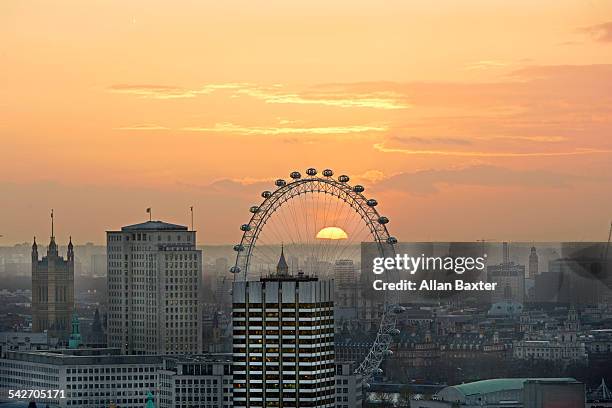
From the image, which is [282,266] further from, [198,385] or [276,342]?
[276,342]

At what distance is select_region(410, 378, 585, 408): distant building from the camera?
587 feet

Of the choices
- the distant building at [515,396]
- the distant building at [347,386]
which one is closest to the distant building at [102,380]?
the distant building at [515,396]

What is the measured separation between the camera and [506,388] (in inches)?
7795

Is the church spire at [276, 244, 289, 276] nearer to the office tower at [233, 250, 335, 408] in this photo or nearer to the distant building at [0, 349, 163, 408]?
the office tower at [233, 250, 335, 408]

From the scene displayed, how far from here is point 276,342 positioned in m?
143

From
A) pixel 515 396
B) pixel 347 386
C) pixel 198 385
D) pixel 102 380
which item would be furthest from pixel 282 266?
pixel 515 396

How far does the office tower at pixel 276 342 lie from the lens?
143m

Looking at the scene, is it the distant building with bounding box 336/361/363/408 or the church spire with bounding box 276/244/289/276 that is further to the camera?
the distant building with bounding box 336/361/363/408

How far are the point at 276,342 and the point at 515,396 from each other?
5507cm

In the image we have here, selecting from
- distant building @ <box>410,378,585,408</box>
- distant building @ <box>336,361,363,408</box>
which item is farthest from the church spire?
distant building @ <box>410,378,585,408</box>

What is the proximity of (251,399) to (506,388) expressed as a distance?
192 ft

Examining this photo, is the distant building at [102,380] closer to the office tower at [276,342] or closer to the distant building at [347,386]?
the distant building at [347,386]

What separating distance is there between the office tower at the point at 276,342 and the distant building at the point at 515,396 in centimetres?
3888

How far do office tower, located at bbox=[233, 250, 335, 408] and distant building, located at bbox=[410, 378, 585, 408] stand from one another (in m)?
38.9
